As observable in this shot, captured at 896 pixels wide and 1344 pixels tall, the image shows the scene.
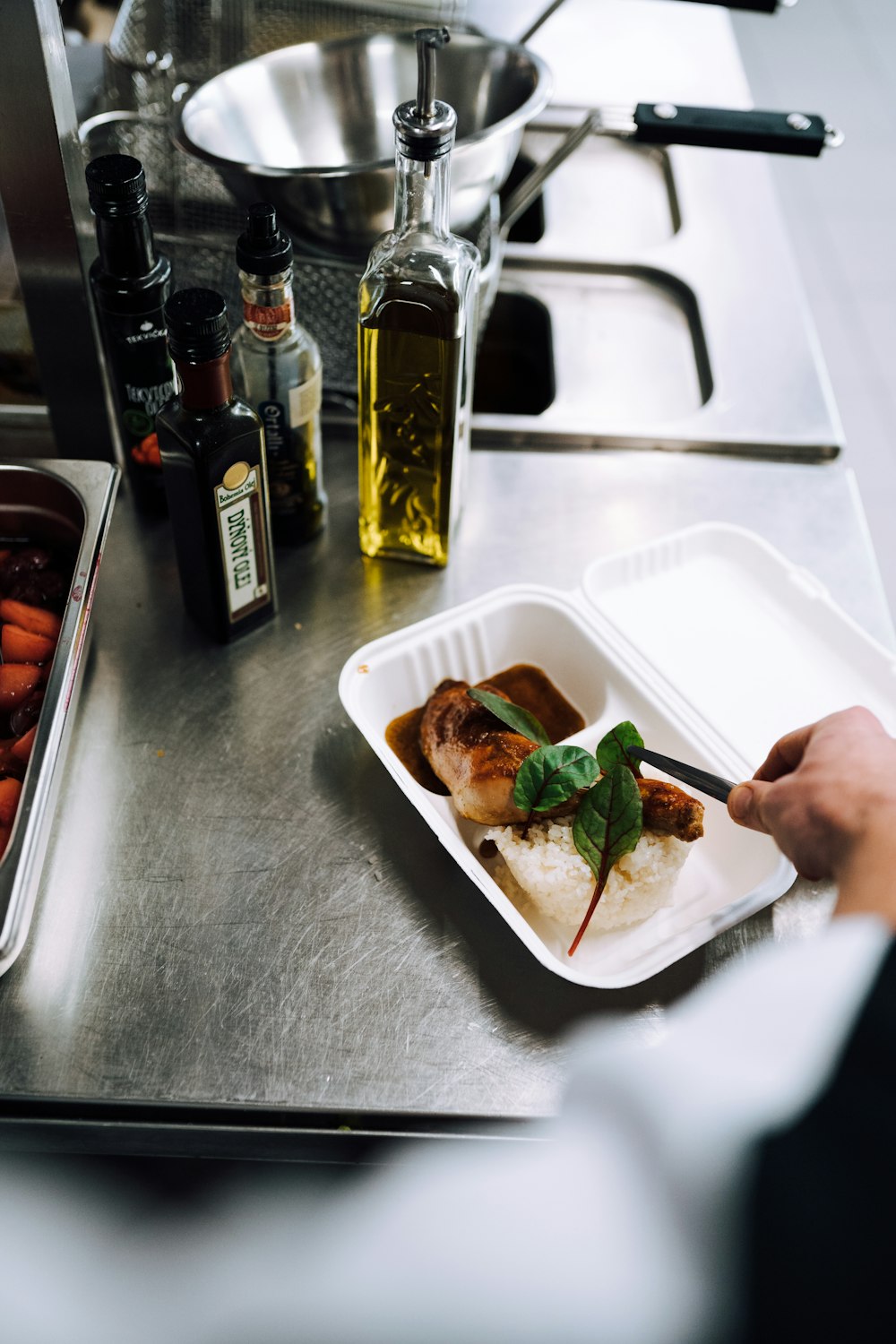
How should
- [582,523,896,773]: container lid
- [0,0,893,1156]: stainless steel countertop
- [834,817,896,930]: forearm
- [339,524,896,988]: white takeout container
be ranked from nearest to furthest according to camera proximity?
[834,817,896,930]: forearm, [0,0,893,1156]: stainless steel countertop, [339,524,896,988]: white takeout container, [582,523,896,773]: container lid

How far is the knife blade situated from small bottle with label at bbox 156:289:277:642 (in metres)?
0.38

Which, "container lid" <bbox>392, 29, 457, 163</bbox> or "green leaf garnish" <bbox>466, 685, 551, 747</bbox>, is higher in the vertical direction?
"container lid" <bbox>392, 29, 457, 163</bbox>

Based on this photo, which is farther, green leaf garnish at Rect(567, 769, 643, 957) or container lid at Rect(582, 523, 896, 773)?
container lid at Rect(582, 523, 896, 773)

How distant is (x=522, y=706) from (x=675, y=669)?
0.16 m

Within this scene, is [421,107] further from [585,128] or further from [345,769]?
[345,769]

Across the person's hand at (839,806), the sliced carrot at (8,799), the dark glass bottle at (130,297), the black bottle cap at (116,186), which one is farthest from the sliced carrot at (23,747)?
the person's hand at (839,806)

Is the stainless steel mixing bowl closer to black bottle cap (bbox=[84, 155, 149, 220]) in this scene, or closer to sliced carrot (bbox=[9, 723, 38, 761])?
black bottle cap (bbox=[84, 155, 149, 220])

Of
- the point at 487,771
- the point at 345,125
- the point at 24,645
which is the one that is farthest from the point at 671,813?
the point at 345,125

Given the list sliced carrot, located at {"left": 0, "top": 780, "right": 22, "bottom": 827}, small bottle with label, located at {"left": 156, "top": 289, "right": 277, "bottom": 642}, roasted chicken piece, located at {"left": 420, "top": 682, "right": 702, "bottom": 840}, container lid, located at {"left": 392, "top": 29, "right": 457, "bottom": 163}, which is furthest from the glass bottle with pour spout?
sliced carrot, located at {"left": 0, "top": 780, "right": 22, "bottom": 827}

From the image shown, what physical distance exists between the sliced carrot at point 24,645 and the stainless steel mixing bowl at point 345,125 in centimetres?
52

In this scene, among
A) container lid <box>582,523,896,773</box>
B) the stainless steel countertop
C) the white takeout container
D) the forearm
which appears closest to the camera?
the forearm

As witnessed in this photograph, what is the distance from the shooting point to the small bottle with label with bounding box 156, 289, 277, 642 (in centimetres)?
76

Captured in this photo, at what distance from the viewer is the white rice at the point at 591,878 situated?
0.77 m

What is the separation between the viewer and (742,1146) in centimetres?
65
